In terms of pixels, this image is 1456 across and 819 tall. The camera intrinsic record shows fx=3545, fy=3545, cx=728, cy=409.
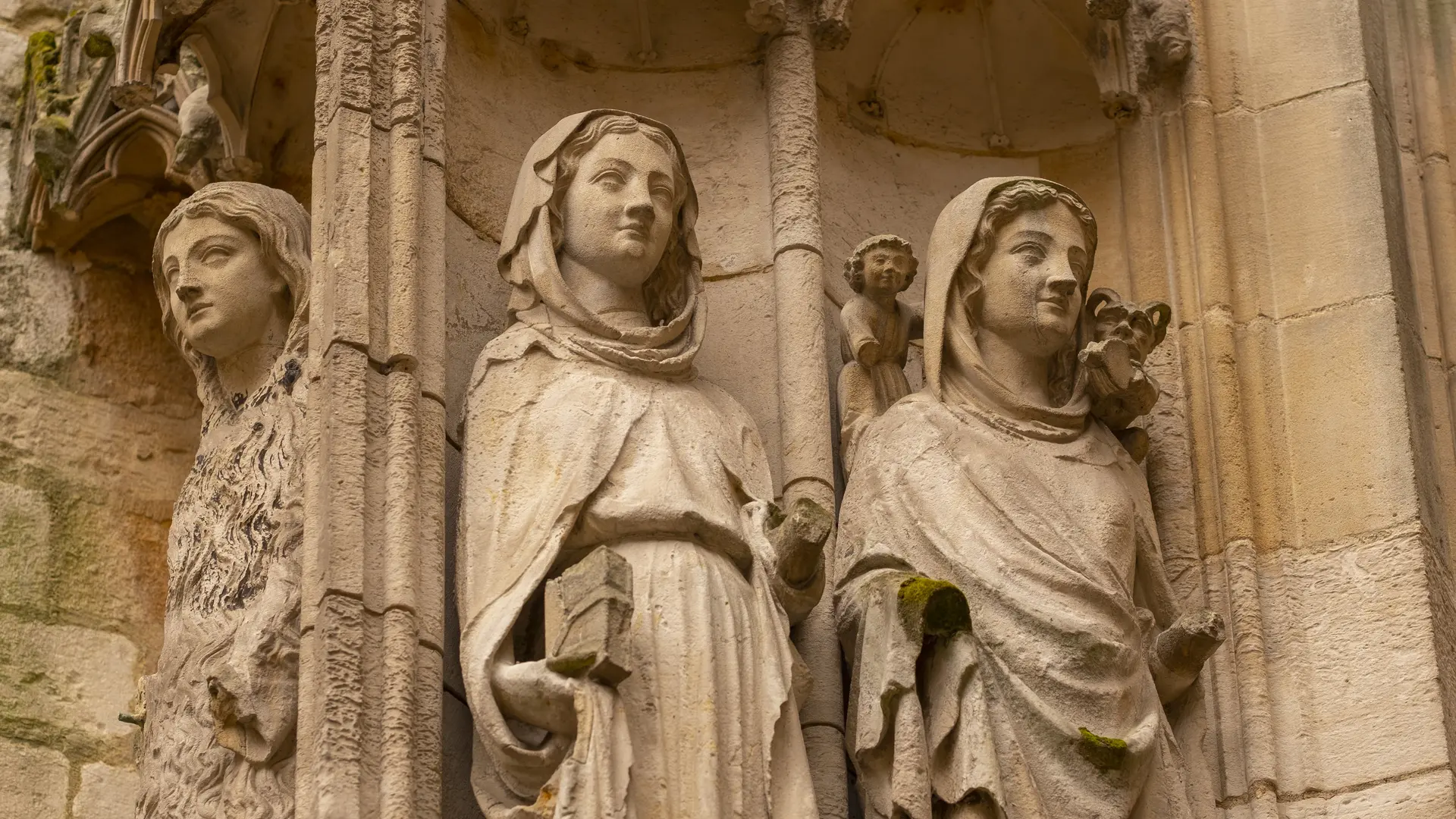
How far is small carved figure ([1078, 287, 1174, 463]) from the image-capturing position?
7449 millimetres

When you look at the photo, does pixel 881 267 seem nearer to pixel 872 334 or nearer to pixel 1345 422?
pixel 872 334

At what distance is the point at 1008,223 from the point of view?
7.50 metres

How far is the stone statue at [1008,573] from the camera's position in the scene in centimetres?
680

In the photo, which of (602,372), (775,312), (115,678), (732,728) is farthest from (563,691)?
(115,678)

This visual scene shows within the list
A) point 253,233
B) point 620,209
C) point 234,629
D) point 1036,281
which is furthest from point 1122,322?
point 234,629

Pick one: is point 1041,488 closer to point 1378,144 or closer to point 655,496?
point 655,496

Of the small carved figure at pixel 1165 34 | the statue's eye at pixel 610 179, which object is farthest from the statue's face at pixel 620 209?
the small carved figure at pixel 1165 34

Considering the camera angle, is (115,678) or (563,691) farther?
(115,678)

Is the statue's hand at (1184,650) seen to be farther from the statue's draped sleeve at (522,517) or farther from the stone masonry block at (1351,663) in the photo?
the statue's draped sleeve at (522,517)

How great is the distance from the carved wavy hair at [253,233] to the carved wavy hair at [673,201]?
578 millimetres

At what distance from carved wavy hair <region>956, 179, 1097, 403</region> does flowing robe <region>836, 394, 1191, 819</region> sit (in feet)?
0.55

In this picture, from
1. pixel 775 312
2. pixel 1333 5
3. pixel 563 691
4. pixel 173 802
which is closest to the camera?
pixel 563 691

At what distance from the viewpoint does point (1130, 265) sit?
8.16 m

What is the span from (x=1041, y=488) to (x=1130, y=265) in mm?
1101
